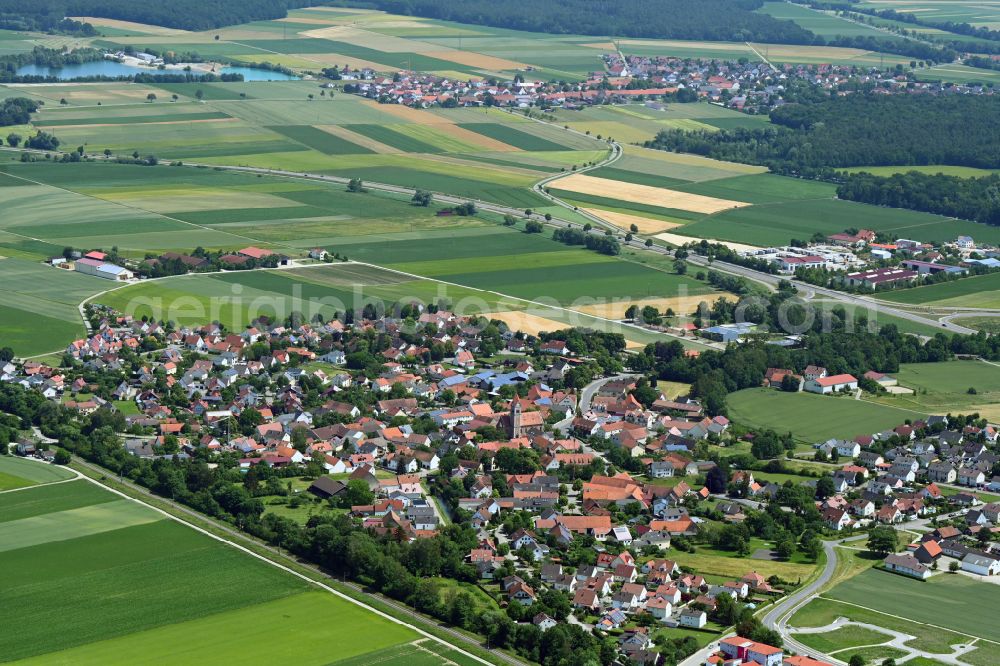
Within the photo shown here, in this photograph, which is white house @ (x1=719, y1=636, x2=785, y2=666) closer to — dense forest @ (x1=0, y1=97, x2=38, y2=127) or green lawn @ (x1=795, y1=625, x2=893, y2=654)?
green lawn @ (x1=795, y1=625, x2=893, y2=654)

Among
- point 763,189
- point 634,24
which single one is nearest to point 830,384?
point 763,189

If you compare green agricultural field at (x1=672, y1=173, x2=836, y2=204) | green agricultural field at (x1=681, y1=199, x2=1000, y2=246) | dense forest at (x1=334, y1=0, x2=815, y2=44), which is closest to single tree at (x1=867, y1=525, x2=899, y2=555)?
green agricultural field at (x1=681, y1=199, x2=1000, y2=246)

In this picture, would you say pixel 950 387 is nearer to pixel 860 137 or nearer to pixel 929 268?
pixel 929 268

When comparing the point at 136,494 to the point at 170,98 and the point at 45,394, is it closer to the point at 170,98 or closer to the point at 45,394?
the point at 45,394

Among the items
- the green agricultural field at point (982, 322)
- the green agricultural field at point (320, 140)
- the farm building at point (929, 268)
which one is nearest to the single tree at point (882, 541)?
the green agricultural field at point (982, 322)

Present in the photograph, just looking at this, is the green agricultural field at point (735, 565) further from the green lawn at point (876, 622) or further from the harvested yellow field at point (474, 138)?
the harvested yellow field at point (474, 138)

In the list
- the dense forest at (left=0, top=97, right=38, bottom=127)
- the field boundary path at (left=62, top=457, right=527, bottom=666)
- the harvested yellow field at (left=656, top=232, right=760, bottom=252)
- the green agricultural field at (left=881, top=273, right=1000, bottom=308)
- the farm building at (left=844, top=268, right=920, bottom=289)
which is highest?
the dense forest at (left=0, top=97, right=38, bottom=127)
